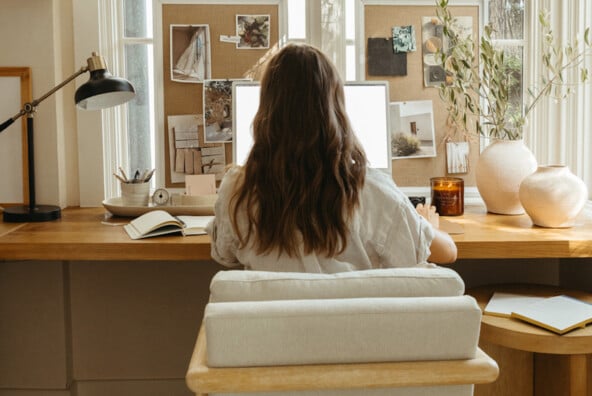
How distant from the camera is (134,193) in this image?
2334 mm

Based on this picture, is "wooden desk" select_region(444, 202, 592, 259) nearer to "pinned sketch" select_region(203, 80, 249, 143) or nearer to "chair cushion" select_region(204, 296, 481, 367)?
"chair cushion" select_region(204, 296, 481, 367)

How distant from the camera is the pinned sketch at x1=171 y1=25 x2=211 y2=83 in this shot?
259cm

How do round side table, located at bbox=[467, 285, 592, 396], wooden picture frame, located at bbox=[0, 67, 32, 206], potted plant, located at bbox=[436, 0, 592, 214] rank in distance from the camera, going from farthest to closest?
wooden picture frame, located at bbox=[0, 67, 32, 206]
potted plant, located at bbox=[436, 0, 592, 214]
round side table, located at bbox=[467, 285, 592, 396]

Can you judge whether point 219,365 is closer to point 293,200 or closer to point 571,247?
point 293,200

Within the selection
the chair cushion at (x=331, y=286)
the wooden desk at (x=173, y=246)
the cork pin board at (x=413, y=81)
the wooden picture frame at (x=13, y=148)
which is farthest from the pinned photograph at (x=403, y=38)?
the chair cushion at (x=331, y=286)

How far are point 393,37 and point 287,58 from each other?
119 centimetres

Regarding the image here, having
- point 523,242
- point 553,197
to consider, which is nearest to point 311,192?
point 523,242

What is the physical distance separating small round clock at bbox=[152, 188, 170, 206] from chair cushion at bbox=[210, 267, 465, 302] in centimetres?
116

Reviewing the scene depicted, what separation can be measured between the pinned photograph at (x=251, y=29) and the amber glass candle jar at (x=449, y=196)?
82 centimetres

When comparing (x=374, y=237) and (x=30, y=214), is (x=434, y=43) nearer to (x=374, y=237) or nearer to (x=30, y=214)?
(x=374, y=237)

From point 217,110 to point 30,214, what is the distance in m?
0.73

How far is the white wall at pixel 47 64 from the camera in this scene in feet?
8.02

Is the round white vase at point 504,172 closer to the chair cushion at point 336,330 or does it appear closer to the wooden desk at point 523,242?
the wooden desk at point 523,242

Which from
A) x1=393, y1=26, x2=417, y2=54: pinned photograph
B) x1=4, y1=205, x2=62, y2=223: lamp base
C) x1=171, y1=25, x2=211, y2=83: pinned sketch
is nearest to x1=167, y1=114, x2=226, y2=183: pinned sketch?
x1=171, y1=25, x2=211, y2=83: pinned sketch
